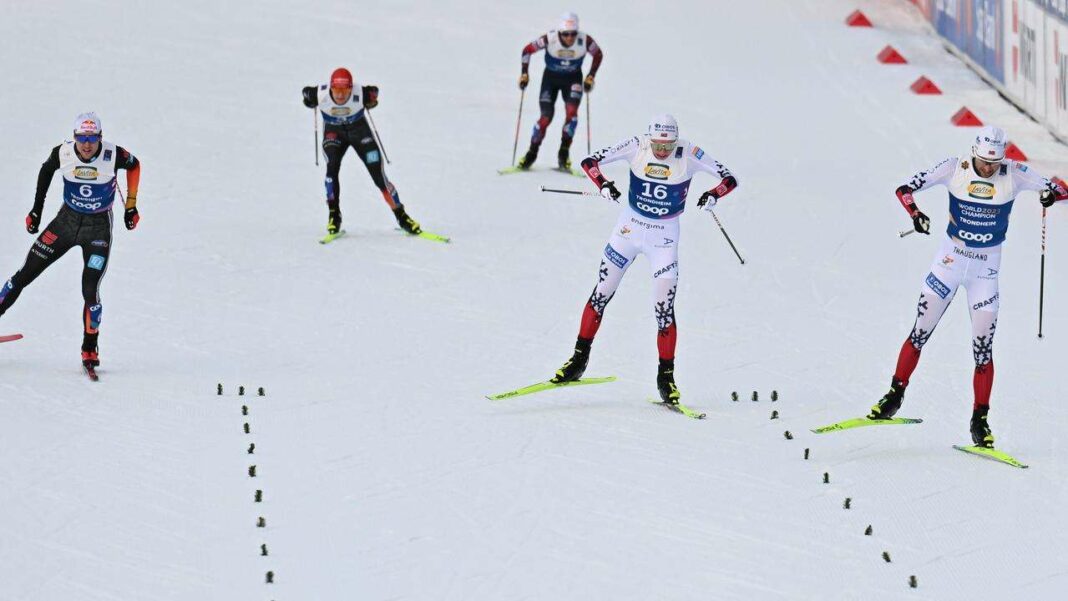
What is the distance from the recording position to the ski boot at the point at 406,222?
15852 millimetres

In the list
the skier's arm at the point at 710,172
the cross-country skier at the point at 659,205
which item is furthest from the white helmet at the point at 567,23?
the skier's arm at the point at 710,172

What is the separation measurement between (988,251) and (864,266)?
13.8 ft

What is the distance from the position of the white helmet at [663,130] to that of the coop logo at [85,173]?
10.9 ft

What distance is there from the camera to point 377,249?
15.6 m

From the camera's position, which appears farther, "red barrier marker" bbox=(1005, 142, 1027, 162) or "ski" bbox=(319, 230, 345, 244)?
"red barrier marker" bbox=(1005, 142, 1027, 162)

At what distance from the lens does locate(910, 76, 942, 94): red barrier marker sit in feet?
69.8

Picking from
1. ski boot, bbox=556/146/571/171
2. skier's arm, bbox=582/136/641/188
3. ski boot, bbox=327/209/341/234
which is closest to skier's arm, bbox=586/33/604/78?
ski boot, bbox=556/146/571/171

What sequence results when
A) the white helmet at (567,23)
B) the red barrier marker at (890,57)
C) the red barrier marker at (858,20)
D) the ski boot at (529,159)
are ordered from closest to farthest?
the white helmet at (567,23) → the ski boot at (529,159) → the red barrier marker at (890,57) → the red barrier marker at (858,20)

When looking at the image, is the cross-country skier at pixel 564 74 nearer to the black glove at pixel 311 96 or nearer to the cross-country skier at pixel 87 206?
the black glove at pixel 311 96

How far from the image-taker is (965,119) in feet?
65.1

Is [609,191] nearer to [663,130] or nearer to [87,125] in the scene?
[663,130]

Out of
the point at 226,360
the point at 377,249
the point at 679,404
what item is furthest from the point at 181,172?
the point at 679,404

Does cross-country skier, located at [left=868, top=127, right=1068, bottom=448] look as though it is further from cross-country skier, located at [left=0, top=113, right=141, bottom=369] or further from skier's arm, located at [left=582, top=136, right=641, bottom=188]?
cross-country skier, located at [left=0, top=113, right=141, bottom=369]

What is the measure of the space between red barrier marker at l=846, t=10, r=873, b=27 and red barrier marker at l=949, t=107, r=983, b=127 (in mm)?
5019
